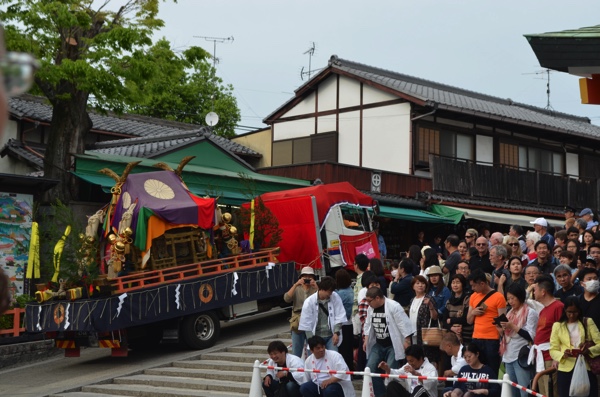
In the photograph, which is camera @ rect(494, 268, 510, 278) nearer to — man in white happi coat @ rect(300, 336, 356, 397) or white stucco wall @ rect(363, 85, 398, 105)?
man in white happi coat @ rect(300, 336, 356, 397)

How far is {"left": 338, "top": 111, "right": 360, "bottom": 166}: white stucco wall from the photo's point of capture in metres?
30.4

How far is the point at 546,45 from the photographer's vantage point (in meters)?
8.62

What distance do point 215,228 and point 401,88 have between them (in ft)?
43.6

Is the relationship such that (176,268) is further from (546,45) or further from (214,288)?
(546,45)

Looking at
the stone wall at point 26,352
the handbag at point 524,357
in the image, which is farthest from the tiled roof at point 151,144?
the handbag at point 524,357

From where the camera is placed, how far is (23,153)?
83.3 ft

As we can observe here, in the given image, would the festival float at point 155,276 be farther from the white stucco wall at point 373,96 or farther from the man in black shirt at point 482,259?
the white stucco wall at point 373,96

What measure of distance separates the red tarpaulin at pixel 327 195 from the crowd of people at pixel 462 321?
5.46 m

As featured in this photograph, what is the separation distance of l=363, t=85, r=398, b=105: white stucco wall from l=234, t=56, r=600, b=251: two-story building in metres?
0.04

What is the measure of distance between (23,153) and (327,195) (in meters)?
10.2

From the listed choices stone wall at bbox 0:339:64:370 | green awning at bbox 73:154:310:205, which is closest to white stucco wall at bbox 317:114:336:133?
green awning at bbox 73:154:310:205

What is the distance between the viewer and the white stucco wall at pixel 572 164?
34000 mm

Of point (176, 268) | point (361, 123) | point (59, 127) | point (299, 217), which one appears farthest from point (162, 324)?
point (361, 123)

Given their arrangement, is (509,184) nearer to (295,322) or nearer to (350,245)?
(350,245)
